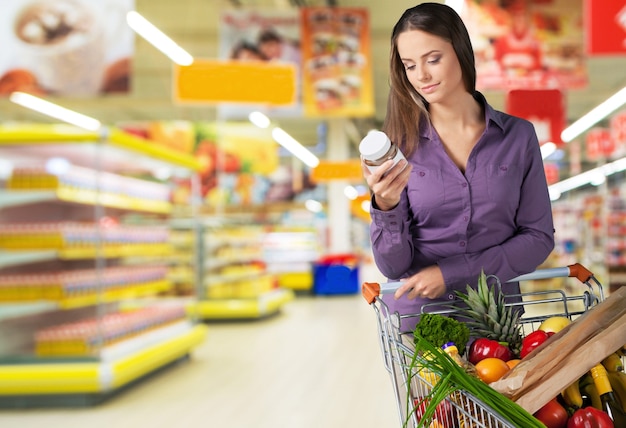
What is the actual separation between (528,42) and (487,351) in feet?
22.9

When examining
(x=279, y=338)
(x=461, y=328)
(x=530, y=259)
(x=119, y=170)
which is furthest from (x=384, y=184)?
(x=279, y=338)

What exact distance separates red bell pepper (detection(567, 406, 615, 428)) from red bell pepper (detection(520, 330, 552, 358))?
0.16 m

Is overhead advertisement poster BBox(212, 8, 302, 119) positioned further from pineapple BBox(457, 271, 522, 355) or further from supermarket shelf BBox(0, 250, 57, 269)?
pineapple BBox(457, 271, 522, 355)

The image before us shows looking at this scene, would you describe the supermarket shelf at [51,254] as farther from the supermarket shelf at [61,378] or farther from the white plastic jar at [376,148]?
the white plastic jar at [376,148]

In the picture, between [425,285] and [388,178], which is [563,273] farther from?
[388,178]

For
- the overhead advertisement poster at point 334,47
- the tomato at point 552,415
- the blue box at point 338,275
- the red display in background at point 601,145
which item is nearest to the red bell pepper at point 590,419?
the tomato at point 552,415

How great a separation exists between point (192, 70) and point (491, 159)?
16.3ft

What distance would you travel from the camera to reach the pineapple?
139 cm

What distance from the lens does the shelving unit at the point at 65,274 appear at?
543 centimetres

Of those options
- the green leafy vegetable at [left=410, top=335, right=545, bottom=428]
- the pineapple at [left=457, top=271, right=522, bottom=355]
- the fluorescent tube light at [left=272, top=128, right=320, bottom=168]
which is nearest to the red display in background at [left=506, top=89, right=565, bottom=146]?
the pineapple at [left=457, top=271, right=522, bottom=355]

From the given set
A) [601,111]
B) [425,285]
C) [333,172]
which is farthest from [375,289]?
[333,172]

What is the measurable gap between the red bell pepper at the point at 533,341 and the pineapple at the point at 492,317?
69mm

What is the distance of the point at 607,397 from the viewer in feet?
3.90

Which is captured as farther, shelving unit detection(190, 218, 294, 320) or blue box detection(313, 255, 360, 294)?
blue box detection(313, 255, 360, 294)
